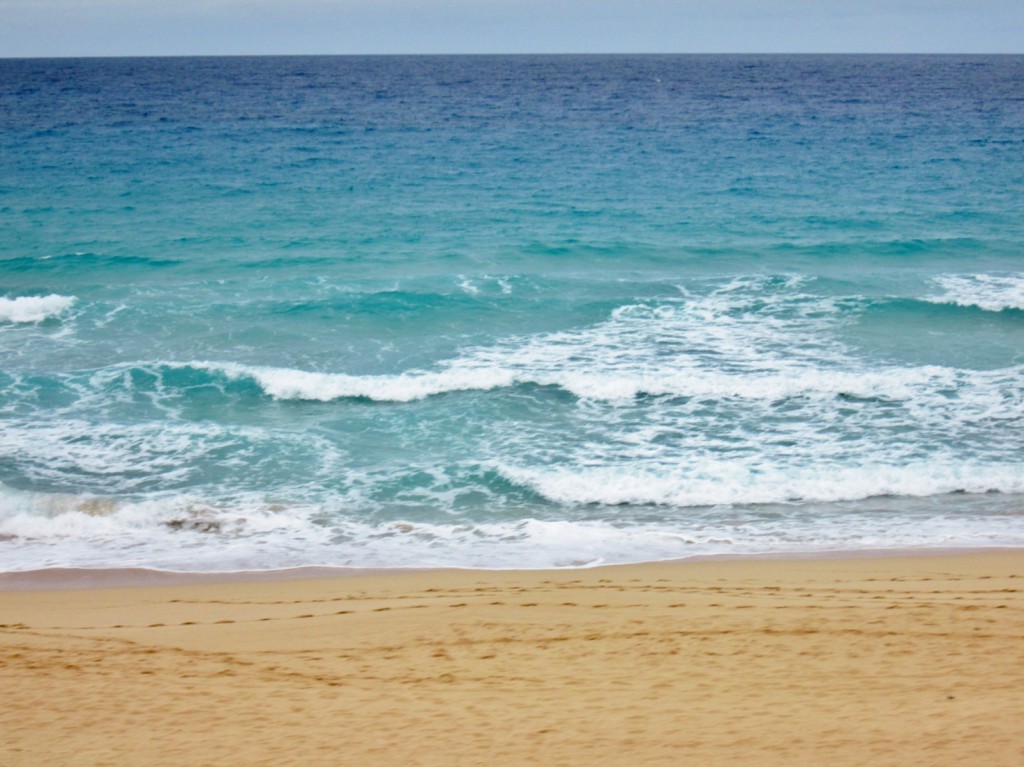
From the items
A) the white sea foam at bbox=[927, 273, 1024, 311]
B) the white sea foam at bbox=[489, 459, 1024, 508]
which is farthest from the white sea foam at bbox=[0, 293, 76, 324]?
the white sea foam at bbox=[927, 273, 1024, 311]

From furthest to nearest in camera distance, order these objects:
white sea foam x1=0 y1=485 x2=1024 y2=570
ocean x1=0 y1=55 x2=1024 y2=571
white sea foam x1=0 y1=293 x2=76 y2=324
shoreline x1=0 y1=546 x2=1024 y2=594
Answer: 1. white sea foam x1=0 y1=293 x2=76 y2=324
2. ocean x1=0 y1=55 x2=1024 y2=571
3. white sea foam x1=0 y1=485 x2=1024 y2=570
4. shoreline x1=0 y1=546 x2=1024 y2=594

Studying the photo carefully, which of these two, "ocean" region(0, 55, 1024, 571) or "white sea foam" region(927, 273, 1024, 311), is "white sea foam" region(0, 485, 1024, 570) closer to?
"ocean" region(0, 55, 1024, 571)

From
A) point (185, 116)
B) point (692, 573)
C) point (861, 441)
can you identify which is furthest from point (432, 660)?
point (185, 116)

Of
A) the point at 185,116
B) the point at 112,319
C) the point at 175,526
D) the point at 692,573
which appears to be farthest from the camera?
the point at 185,116

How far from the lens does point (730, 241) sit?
90.5 ft

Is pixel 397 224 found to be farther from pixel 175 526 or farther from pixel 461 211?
pixel 175 526

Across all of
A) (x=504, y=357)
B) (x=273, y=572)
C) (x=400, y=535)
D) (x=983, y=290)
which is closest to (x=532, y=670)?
(x=273, y=572)

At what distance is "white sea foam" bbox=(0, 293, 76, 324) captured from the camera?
832 inches

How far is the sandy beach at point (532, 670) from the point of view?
6328 millimetres

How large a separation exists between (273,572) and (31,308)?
1477cm

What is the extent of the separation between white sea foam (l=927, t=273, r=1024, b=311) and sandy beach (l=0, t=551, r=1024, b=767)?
12983mm

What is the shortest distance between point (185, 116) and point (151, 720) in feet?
202

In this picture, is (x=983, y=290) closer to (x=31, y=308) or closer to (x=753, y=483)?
(x=753, y=483)

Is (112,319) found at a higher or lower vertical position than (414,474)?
higher
